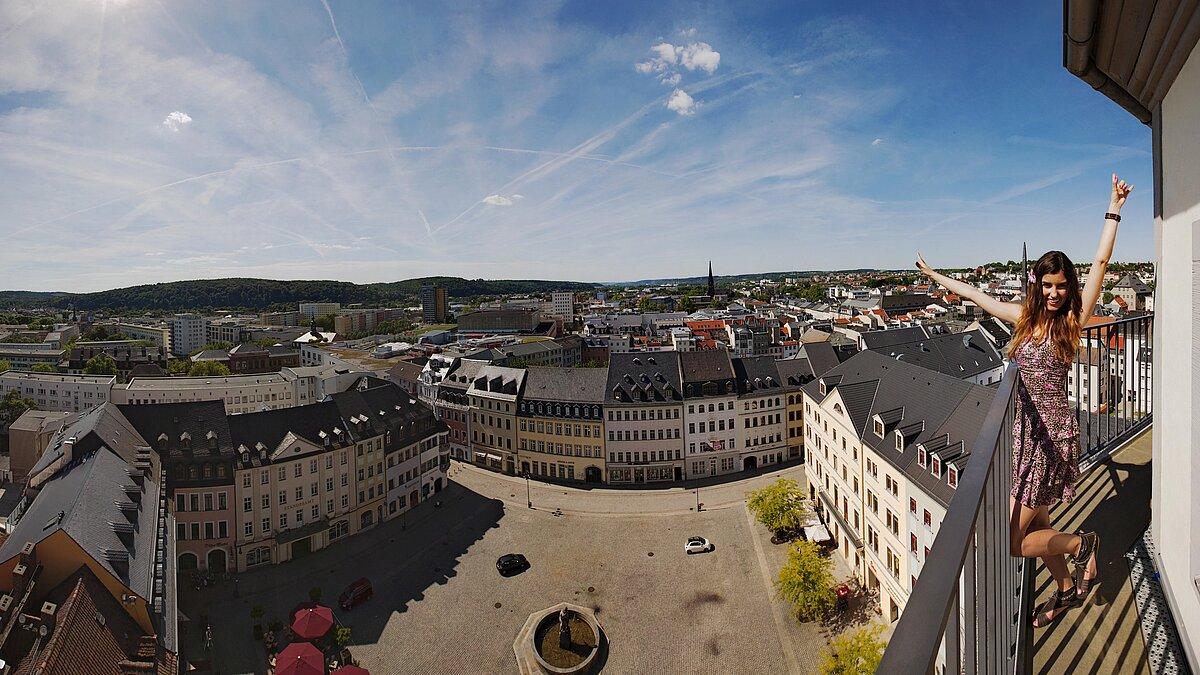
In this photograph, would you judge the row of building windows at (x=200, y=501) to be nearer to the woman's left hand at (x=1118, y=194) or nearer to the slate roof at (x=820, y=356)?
the woman's left hand at (x=1118, y=194)

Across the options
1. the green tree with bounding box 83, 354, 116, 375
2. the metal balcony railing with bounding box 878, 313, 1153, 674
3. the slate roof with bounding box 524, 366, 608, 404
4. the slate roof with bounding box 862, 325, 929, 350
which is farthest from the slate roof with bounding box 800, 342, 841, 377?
the green tree with bounding box 83, 354, 116, 375

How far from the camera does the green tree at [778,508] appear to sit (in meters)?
27.8

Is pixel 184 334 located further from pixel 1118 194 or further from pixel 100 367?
pixel 1118 194

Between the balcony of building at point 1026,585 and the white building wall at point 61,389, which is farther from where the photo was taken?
the white building wall at point 61,389

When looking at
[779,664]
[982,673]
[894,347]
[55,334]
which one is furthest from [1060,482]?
[55,334]

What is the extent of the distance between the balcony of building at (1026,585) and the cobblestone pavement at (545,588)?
16.3 m

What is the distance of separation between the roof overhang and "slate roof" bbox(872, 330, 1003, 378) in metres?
38.4

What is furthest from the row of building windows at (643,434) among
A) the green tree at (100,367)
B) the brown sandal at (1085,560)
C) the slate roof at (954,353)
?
the green tree at (100,367)

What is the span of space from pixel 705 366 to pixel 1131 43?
125ft

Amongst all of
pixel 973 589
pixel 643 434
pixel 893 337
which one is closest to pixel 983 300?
pixel 973 589

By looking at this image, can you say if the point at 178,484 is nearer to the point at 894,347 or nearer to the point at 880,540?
the point at 880,540

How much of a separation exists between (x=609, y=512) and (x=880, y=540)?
1556cm

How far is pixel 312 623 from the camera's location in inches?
821

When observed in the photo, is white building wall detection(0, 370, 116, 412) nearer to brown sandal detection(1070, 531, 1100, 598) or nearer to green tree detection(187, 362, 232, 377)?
green tree detection(187, 362, 232, 377)
